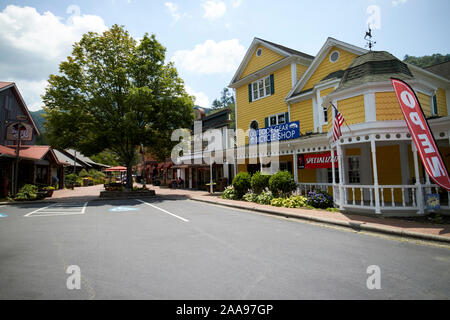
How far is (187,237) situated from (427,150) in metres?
7.69

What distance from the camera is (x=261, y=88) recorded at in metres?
19.7

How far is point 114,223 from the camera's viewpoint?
9062mm

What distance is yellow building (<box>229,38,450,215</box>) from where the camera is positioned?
9086 mm

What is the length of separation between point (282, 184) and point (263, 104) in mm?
8345

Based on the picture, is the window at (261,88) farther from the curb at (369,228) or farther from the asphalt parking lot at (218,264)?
the asphalt parking lot at (218,264)

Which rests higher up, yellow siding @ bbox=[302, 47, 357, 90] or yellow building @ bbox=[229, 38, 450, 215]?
yellow siding @ bbox=[302, 47, 357, 90]

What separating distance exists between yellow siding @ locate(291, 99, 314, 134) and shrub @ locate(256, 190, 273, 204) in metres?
5.06

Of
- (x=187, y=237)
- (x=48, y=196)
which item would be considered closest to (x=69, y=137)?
(x=48, y=196)

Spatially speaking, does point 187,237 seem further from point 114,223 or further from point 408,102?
point 408,102

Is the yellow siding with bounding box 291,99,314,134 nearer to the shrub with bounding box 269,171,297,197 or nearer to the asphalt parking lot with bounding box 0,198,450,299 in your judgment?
the shrub with bounding box 269,171,297,197

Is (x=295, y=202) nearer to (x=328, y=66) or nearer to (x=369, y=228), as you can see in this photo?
(x=369, y=228)

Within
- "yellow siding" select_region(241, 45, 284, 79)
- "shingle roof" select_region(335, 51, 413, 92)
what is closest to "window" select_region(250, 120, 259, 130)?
"yellow siding" select_region(241, 45, 284, 79)

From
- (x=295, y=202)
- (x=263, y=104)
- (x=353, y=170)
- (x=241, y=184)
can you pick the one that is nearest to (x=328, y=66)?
(x=263, y=104)

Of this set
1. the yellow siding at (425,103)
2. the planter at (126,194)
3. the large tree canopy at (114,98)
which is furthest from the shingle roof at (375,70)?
the planter at (126,194)
